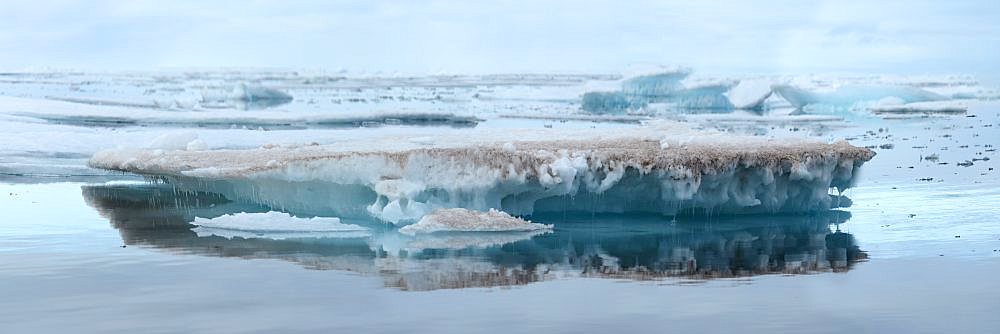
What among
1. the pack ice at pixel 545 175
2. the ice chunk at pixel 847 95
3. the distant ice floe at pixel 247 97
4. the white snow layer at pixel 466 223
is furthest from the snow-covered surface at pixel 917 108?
the white snow layer at pixel 466 223

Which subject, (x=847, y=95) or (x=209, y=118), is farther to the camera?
(x=847, y=95)

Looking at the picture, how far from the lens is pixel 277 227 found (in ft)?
34.8

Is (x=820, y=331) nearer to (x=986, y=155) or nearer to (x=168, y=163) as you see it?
(x=168, y=163)

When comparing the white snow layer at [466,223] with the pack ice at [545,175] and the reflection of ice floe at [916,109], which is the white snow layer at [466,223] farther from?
the reflection of ice floe at [916,109]

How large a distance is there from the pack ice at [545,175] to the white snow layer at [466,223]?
0.92 ft

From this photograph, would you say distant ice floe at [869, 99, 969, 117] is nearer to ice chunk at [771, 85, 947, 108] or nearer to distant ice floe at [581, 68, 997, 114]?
distant ice floe at [581, 68, 997, 114]

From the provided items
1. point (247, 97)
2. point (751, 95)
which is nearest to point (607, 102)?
point (751, 95)

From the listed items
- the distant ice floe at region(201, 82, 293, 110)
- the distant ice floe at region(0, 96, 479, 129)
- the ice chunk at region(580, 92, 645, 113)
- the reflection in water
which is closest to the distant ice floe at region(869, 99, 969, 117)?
the ice chunk at region(580, 92, 645, 113)

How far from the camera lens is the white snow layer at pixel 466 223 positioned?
10.3m

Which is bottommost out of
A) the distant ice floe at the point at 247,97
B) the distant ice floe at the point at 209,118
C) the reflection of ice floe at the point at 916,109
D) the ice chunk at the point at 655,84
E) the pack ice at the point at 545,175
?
the pack ice at the point at 545,175

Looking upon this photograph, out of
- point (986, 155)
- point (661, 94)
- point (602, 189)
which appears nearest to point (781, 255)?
point (602, 189)

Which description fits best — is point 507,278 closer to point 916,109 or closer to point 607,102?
point 916,109

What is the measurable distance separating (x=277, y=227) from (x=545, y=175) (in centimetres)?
207

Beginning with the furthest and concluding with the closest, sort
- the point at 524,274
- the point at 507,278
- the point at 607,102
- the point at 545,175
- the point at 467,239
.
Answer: the point at 607,102 → the point at 545,175 → the point at 467,239 → the point at 524,274 → the point at 507,278
